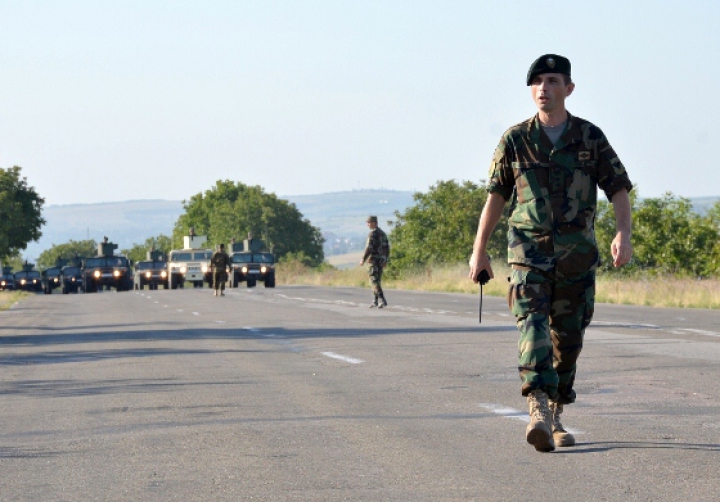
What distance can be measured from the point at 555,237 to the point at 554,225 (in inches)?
2.5

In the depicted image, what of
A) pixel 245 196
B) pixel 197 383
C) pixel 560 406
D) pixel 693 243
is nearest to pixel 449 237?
pixel 693 243

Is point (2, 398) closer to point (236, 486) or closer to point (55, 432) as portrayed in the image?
point (55, 432)

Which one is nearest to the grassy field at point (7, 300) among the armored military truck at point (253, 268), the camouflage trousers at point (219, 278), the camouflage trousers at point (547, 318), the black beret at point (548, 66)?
the camouflage trousers at point (219, 278)

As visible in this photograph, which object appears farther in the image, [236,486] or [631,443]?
[631,443]

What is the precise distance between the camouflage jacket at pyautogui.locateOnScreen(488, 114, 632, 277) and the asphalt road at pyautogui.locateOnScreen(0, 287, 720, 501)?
1.03 metres

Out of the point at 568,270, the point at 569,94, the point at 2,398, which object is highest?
the point at 569,94

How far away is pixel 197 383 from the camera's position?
39.5 feet

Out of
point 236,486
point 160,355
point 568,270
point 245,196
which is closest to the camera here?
point 236,486

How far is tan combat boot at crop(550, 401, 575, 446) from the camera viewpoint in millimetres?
7512

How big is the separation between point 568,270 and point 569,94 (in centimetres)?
94

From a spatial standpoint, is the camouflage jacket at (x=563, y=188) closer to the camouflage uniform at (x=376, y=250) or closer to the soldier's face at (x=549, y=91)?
the soldier's face at (x=549, y=91)

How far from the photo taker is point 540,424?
7.25m

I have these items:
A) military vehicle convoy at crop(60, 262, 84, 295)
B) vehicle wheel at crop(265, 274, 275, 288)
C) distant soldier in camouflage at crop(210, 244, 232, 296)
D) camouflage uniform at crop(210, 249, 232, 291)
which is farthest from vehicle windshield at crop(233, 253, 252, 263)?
camouflage uniform at crop(210, 249, 232, 291)

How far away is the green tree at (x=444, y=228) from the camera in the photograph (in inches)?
2319
